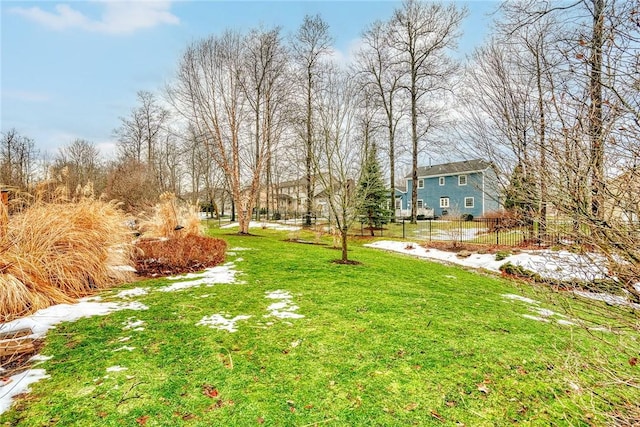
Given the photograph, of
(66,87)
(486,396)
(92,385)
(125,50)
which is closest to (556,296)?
(486,396)

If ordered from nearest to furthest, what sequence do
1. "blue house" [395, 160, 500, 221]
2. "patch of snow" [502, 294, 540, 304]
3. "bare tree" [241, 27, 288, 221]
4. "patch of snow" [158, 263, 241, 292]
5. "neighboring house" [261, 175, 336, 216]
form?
1. "patch of snow" [158, 263, 241, 292]
2. "patch of snow" [502, 294, 540, 304]
3. "neighboring house" [261, 175, 336, 216]
4. "bare tree" [241, 27, 288, 221]
5. "blue house" [395, 160, 500, 221]

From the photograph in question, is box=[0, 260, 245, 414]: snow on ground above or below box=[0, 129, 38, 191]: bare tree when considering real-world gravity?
below

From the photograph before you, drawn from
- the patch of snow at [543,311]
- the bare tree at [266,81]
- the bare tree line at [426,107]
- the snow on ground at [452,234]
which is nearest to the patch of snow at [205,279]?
the bare tree line at [426,107]

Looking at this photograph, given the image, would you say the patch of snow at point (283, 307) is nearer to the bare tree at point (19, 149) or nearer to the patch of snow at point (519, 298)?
the patch of snow at point (519, 298)

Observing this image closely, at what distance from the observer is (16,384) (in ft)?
6.85

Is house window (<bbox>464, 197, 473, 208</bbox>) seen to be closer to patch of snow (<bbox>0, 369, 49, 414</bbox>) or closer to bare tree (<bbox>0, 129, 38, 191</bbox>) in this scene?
patch of snow (<bbox>0, 369, 49, 414</bbox>)

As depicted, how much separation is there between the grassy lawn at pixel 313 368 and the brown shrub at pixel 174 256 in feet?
5.74

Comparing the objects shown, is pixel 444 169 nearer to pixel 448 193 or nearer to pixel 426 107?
pixel 448 193

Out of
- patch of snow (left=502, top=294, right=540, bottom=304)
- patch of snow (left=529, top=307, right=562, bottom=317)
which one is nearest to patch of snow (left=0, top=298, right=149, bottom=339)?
patch of snow (left=529, top=307, right=562, bottom=317)

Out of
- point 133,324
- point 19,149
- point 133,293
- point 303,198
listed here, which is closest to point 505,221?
point 133,324

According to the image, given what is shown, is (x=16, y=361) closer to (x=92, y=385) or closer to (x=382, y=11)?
(x=92, y=385)

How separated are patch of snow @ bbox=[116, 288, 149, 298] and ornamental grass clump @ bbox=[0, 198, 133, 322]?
426mm

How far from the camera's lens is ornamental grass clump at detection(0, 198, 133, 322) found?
3.38m

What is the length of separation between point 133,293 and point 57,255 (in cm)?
107
